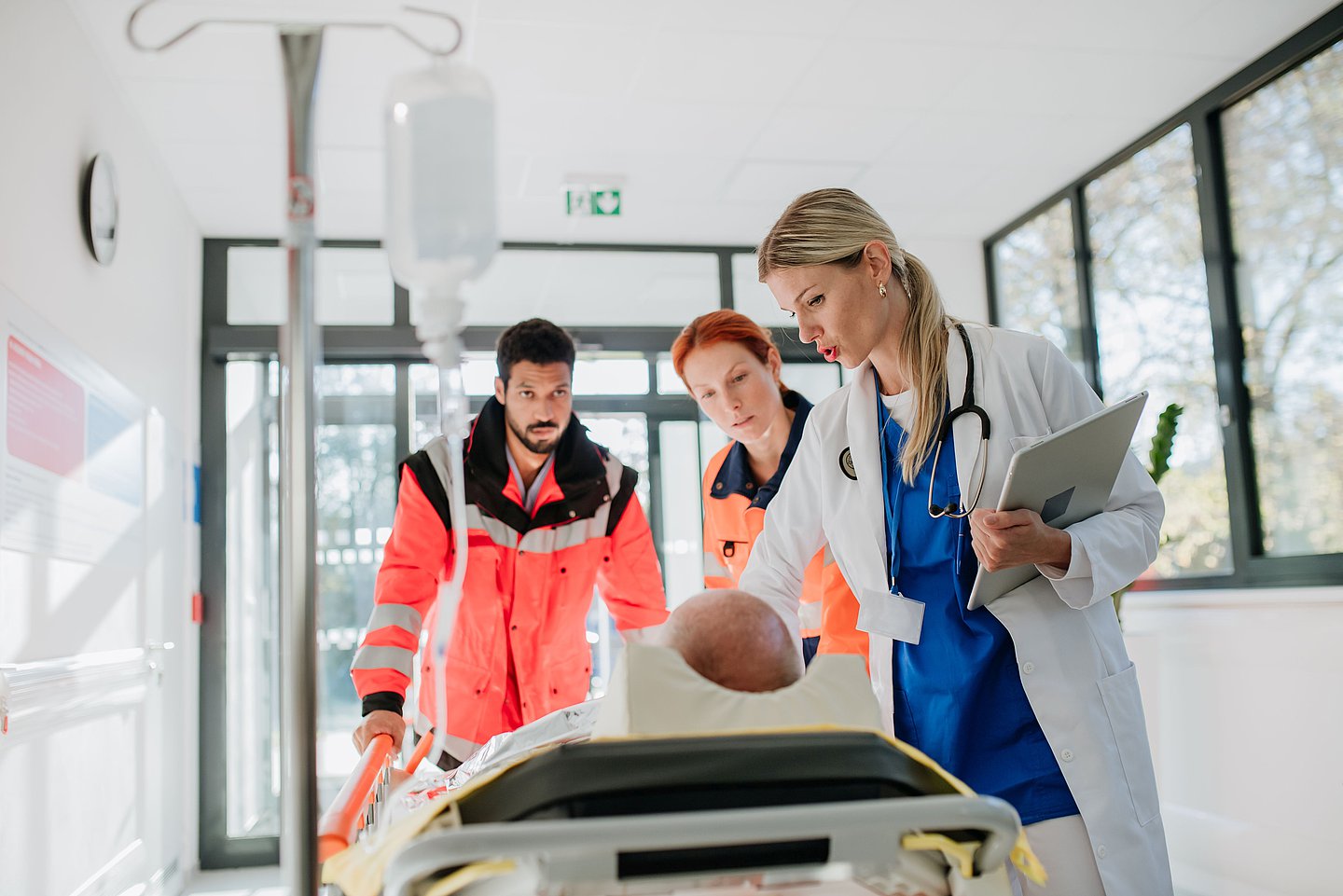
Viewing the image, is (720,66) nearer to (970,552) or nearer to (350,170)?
(350,170)

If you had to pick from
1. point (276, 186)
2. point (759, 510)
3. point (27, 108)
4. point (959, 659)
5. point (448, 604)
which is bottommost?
point (959, 659)

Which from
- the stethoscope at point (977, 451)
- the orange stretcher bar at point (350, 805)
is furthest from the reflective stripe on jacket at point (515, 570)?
the stethoscope at point (977, 451)

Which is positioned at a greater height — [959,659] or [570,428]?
[570,428]

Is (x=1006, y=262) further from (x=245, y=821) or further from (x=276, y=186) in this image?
(x=245, y=821)

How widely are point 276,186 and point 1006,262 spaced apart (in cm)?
344

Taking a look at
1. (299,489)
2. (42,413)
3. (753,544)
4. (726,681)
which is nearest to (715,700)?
(726,681)

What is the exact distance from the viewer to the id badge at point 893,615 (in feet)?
5.24

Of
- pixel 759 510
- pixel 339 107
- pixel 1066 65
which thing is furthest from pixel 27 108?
pixel 1066 65

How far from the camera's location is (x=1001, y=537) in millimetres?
1400

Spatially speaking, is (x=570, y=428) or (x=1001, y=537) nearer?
(x=1001, y=537)

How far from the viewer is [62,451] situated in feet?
10.1

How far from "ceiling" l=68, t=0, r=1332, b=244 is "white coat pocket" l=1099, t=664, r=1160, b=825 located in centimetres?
235

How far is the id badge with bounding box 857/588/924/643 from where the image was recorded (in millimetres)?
1596

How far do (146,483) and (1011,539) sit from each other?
3.53 meters
